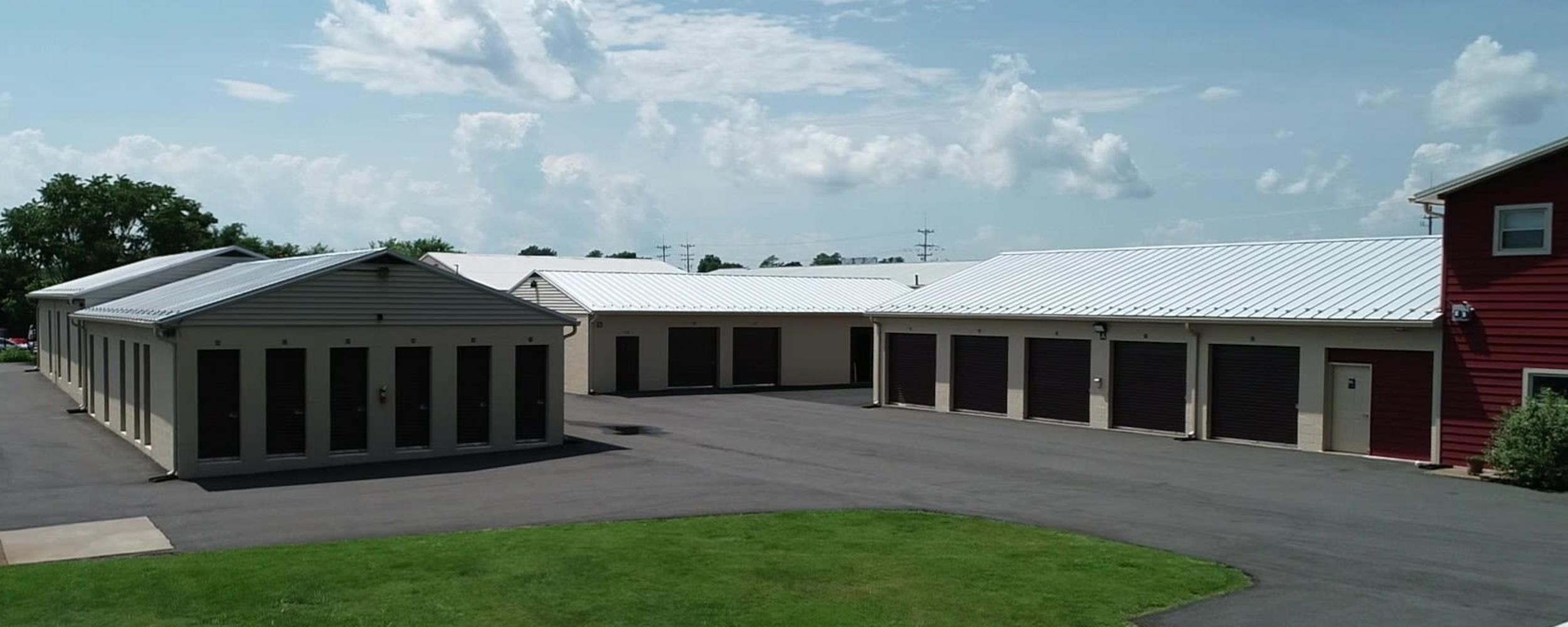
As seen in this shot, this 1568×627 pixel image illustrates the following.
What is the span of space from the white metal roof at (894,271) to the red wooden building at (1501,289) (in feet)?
109

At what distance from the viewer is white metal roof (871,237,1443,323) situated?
24.2 metres

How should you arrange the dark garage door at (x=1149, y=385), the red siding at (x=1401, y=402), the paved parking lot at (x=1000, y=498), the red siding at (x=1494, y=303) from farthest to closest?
the dark garage door at (x=1149, y=385) → the red siding at (x=1401, y=402) → the red siding at (x=1494, y=303) → the paved parking lot at (x=1000, y=498)

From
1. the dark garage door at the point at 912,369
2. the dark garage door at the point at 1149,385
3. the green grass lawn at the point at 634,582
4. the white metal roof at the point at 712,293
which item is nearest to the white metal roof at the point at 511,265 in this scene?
the white metal roof at the point at 712,293

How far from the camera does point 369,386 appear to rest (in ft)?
69.4

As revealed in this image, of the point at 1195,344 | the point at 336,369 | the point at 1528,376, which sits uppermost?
the point at 1195,344

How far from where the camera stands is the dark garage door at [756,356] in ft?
129

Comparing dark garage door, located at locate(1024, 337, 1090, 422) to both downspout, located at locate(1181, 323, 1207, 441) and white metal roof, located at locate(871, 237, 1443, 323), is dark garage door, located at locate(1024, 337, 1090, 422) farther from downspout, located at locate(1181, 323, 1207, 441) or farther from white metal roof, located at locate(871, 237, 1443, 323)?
downspout, located at locate(1181, 323, 1207, 441)

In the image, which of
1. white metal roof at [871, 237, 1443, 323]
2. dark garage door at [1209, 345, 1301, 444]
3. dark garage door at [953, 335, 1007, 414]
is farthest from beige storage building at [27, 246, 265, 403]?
dark garage door at [1209, 345, 1301, 444]

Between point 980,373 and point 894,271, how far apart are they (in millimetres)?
35604

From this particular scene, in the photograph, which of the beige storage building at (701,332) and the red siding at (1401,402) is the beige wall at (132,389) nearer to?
the beige storage building at (701,332)

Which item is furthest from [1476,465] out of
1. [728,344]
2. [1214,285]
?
[728,344]

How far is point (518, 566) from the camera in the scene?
11695 mm

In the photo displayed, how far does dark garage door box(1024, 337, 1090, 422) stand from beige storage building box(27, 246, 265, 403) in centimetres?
2306

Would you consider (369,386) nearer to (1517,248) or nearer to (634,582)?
(634,582)
